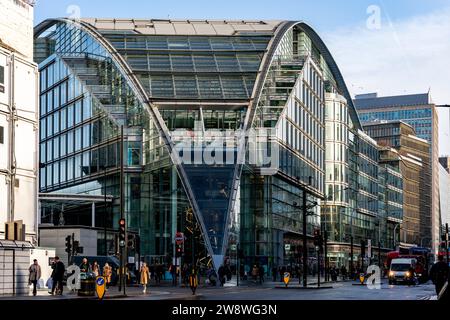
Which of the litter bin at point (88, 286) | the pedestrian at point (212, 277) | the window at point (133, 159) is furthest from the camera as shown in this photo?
the window at point (133, 159)

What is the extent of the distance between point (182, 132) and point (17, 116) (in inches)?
2582

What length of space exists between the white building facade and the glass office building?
50.6 m

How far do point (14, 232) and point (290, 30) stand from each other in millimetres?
96906

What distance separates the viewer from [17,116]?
4394 cm

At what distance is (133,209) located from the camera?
108 m

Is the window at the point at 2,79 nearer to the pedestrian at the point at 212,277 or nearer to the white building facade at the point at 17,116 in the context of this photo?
the white building facade at the point at 17,116

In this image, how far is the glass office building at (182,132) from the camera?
10525cm

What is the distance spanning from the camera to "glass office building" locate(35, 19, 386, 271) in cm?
10525

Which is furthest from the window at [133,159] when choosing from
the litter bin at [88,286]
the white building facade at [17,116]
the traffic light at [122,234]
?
the litter bin at [88,286]

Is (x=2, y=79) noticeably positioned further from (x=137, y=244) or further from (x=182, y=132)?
(x=182, y=132)

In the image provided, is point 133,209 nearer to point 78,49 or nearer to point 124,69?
point 124,69

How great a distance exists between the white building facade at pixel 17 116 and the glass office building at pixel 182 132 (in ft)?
166

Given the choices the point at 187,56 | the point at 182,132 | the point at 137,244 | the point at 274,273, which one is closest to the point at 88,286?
the point at 137,244
